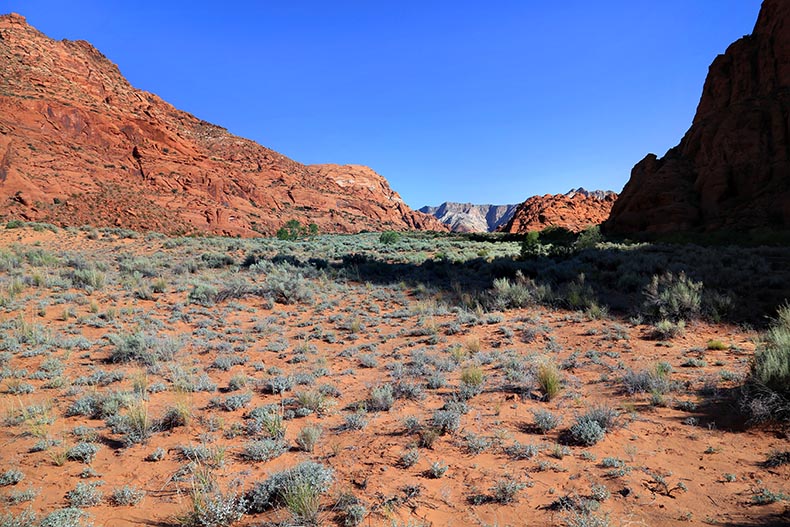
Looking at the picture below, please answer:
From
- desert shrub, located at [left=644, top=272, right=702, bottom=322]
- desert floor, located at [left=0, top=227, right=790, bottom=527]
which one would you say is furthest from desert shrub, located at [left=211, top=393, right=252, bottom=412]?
desert shrub, located at [left=644, top=272, right=702, bottom=322]

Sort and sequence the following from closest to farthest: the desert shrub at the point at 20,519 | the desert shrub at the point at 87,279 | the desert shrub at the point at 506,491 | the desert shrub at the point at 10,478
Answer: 1. the desert shrub at the point at 20,519
2. the desert shrub at the point at 506,491
3. the desert shrub at the point at 10,478
4. the desert shrub at the point at 87,279

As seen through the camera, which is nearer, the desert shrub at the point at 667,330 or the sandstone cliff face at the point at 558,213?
the desert shrub at the point at 667,330

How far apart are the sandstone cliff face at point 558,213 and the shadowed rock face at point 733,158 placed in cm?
2051

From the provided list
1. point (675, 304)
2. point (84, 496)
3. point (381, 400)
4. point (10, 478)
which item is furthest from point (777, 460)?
point (10, 478)

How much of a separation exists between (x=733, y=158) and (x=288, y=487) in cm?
4629

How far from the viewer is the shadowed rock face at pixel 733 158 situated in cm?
3130

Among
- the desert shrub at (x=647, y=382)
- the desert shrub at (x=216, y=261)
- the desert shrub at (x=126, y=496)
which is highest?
the desert shrub at (x=216, y=261)

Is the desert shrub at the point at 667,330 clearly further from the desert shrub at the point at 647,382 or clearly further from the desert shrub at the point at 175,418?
the desert shrub at the point at 175,418

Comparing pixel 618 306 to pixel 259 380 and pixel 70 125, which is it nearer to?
pixel 259 380

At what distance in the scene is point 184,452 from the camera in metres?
4.23

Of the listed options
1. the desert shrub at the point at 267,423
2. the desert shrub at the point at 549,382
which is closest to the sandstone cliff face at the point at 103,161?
the desert shrub at the point at 267,423

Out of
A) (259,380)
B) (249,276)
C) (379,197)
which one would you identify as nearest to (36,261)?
(249,276)

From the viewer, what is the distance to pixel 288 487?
3.22 meters

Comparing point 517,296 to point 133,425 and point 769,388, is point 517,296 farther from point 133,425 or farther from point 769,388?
point 133,425
